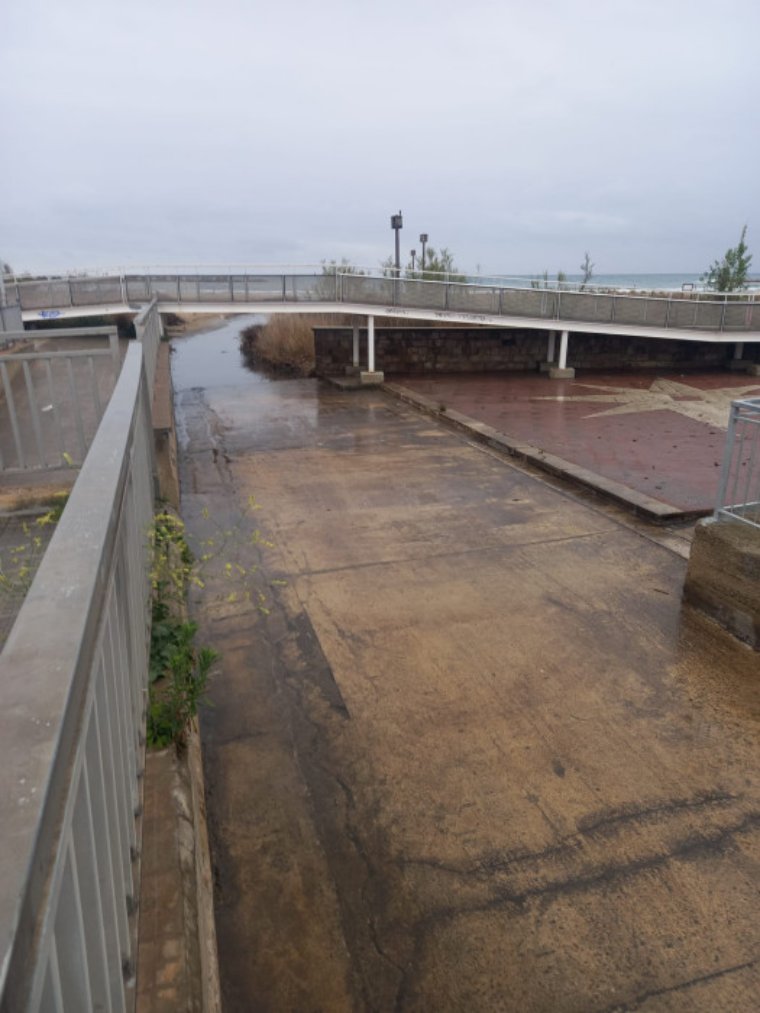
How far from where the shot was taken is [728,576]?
4750 millimetres

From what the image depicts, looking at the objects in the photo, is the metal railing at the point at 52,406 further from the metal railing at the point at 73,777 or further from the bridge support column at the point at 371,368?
the bridge support column at the point at 371,368

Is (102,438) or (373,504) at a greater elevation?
(102,438)

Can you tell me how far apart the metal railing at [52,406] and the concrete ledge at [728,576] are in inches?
172

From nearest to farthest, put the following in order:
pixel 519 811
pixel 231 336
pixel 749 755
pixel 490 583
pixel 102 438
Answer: pixel 102 438, pixel 519 811, pixel 749 755, pixel 490 583, pixel 231 336

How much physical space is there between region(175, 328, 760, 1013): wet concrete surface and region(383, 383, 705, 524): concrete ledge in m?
0.72

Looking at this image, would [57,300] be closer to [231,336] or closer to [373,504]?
[373,504]

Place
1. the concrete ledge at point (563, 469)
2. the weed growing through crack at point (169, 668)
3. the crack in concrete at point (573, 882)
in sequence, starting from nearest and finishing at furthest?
the crack in concrete at point (573, 882)
the weed growing through crack at point (169, 668)
the concrete ledge at point (563, 469)

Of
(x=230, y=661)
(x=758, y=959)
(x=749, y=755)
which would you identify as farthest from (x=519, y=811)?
(x=230, y=661)

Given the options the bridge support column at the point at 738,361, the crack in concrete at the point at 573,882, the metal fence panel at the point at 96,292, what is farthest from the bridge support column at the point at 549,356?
the crack in concrete at the point at 573,882

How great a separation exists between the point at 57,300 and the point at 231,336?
56.7 ft

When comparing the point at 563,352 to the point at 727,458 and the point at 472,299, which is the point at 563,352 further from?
the point at 727,458

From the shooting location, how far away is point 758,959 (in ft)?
8.23

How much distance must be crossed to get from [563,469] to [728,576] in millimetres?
3850

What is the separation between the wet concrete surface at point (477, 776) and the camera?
2.50 m
